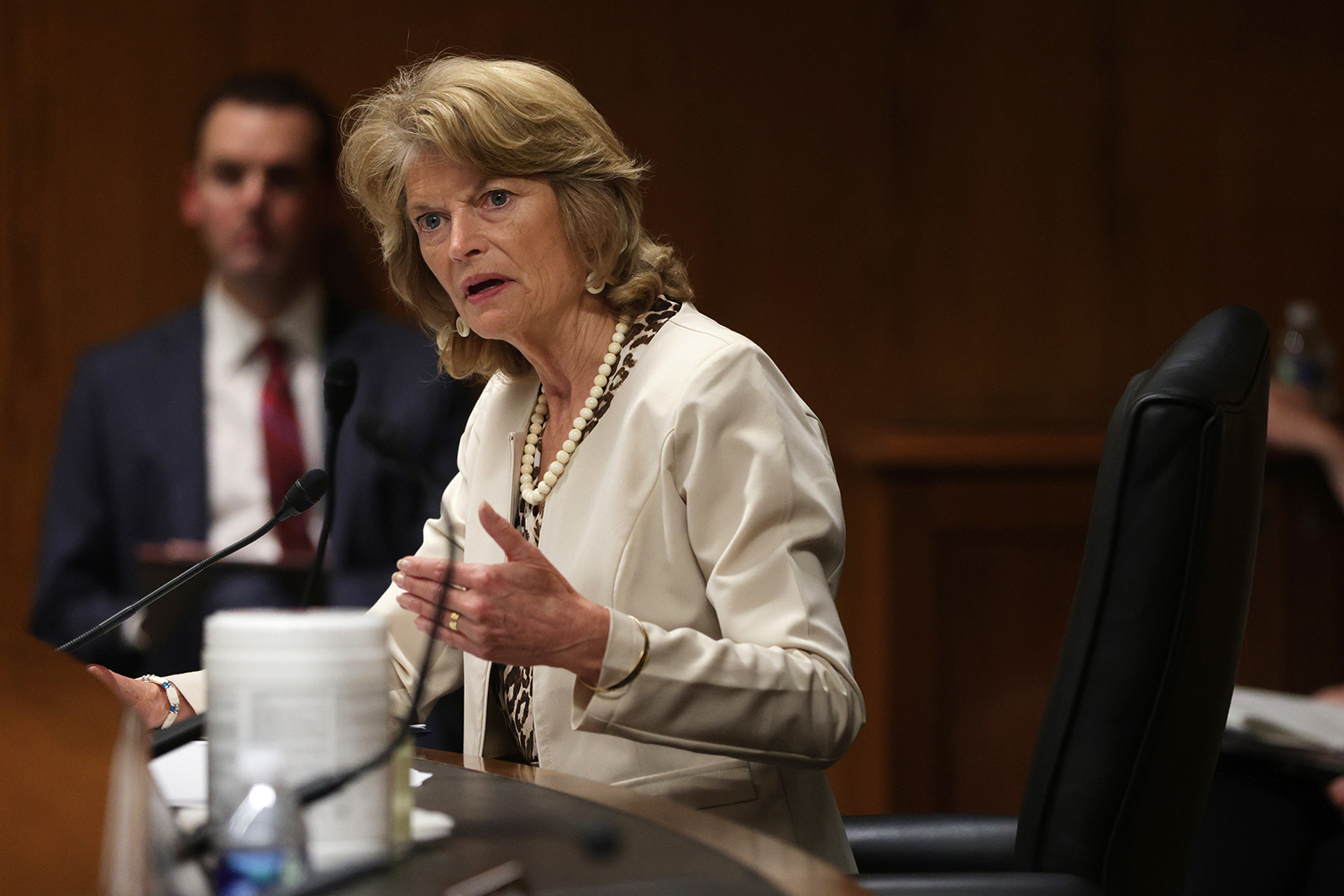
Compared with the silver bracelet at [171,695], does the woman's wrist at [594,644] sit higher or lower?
higher

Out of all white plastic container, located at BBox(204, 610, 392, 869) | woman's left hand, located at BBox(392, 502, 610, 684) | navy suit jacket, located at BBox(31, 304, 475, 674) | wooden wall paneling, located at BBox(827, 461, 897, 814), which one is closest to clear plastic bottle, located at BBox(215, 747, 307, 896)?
white plastic container, located at BBox(204, 610, 392, 869)

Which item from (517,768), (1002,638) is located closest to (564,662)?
(517,768)

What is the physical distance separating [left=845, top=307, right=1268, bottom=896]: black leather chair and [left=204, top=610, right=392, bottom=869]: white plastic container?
406 mm

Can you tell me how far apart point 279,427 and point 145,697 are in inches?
70.8

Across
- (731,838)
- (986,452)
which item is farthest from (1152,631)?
(986,452)

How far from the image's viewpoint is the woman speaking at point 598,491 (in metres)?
1.18

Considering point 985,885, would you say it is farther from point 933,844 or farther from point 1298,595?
point 1298,595

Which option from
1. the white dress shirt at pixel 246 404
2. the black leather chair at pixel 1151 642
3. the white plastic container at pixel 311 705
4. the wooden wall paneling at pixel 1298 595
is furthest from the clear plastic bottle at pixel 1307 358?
the white plastic container at pixel 311 705

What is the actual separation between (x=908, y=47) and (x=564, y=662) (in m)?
2.99

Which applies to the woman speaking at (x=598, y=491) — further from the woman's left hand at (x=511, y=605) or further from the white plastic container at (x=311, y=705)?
the white plastic container at (x=311, y=705)

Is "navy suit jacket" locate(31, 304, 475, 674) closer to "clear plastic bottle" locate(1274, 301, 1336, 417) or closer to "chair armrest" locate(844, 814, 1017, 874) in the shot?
"chair armrest" locate(844, 814, 1017, 874)

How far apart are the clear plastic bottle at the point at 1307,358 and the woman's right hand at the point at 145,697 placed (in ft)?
9.67

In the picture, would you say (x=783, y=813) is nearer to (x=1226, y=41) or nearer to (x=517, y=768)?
(x=517, y=768)

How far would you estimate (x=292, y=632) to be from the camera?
70 centimetres
